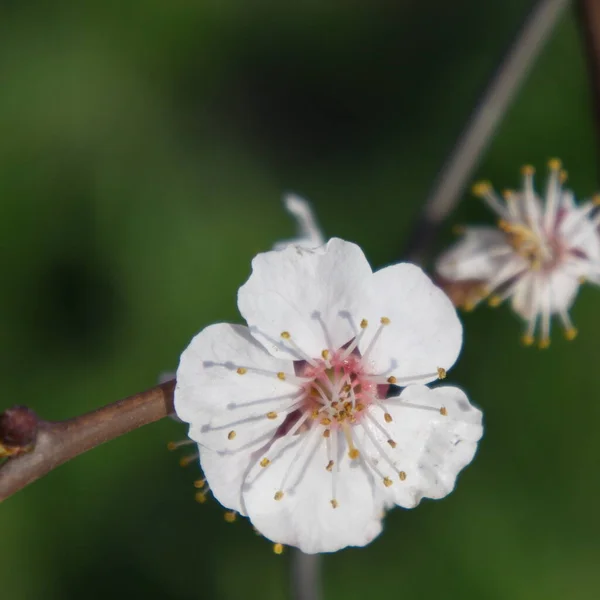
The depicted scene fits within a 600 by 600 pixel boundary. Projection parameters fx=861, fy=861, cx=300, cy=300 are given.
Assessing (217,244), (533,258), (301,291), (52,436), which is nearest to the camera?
(52,436)

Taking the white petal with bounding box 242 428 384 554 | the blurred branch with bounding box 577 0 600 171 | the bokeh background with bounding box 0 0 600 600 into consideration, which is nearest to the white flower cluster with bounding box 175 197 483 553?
the white petal with bounding box 242 428 384 554

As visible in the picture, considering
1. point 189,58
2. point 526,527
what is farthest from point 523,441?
point 189,58

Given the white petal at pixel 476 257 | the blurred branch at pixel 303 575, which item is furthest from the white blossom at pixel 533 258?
the blurred branch at pixel 303 575

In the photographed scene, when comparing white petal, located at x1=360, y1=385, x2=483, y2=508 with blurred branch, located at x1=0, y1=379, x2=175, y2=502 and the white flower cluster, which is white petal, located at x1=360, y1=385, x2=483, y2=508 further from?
blurred branch, located at x1=0, y1=379, x2=175, y2=502

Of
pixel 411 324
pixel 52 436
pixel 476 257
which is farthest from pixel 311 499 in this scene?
pixel 476 257

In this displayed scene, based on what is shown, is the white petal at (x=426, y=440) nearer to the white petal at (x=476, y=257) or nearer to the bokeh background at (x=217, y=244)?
the white petal at (x=476, y=257)

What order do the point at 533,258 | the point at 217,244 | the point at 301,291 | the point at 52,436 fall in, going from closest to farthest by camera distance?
the point at 52,436, the point at 301,291, the point at 533,258, the point at 217,244

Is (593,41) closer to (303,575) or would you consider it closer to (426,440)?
(426,440)

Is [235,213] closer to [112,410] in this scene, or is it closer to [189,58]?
[189,58]
